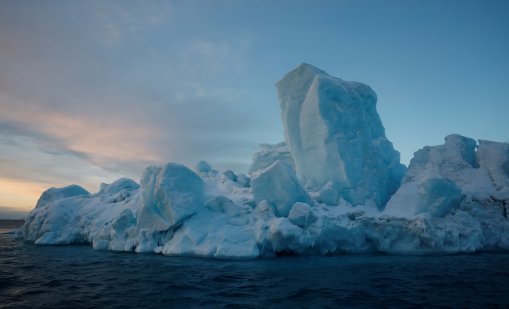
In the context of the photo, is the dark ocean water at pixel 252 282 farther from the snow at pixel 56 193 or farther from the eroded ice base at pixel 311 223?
the snow at pixel 56 193

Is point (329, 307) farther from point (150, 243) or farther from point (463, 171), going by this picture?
point (463, 171)

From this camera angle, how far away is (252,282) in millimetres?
11258

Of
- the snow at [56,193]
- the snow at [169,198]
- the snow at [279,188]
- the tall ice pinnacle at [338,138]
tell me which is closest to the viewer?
the snow at [169,198]

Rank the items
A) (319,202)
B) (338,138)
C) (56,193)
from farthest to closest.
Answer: (56,193), (338,138), (319,202)

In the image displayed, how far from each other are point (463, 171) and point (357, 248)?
34.1ft

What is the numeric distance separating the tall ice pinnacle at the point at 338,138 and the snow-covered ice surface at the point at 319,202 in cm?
8

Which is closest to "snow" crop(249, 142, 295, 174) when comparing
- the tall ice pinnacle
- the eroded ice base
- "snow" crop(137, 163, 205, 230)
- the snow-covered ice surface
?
the tall ice pinnacle

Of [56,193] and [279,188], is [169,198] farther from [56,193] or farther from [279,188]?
[56,193]

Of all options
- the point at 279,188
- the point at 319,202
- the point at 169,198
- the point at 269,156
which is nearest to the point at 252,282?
the point at 169,198

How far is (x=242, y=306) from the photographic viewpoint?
8.52 metres

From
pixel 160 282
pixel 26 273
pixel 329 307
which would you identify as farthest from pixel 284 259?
pixel 26 273

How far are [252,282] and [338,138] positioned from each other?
16131mm

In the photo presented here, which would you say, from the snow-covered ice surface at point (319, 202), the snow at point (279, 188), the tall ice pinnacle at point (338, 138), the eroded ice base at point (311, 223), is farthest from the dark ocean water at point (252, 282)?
the tall ice pinnacle at point (338, 138)

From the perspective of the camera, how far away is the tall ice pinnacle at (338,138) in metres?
24.7
